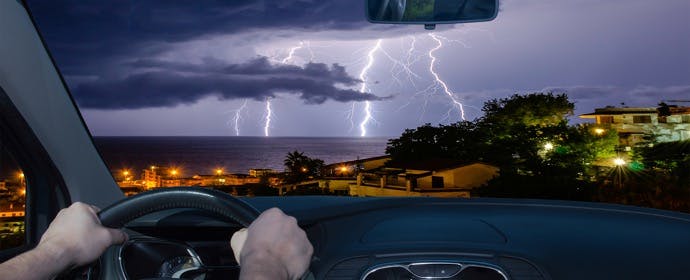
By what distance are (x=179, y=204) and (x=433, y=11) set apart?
5.75ft

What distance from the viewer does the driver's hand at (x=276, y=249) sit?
1116 millimetres

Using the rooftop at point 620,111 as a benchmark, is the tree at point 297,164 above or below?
below

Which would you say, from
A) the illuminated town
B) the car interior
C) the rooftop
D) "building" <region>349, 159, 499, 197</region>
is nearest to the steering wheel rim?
the car interior

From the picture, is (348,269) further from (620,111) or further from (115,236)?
(620,111)

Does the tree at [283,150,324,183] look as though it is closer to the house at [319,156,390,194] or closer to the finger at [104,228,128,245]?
the house at [319,156,390,194]

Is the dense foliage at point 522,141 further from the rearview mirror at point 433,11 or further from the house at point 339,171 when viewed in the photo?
the rearview mirror at point 433,11

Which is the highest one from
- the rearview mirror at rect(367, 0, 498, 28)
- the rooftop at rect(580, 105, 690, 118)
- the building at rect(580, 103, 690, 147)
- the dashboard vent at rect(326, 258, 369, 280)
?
the rooftop at rect(580, 105, 690, 118)

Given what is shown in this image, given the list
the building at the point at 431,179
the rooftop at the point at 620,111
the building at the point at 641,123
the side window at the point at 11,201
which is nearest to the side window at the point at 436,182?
the building at the point at 431,179

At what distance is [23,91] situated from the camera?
8.05 ft

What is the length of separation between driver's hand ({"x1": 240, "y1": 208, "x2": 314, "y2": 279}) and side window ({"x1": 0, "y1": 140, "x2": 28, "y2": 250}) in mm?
1760

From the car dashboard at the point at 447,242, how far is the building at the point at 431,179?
153ft

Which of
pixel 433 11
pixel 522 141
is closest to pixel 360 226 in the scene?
pixel 433 11

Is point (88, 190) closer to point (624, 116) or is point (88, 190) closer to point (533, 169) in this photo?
point (533, 169)

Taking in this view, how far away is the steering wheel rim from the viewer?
1.69m
